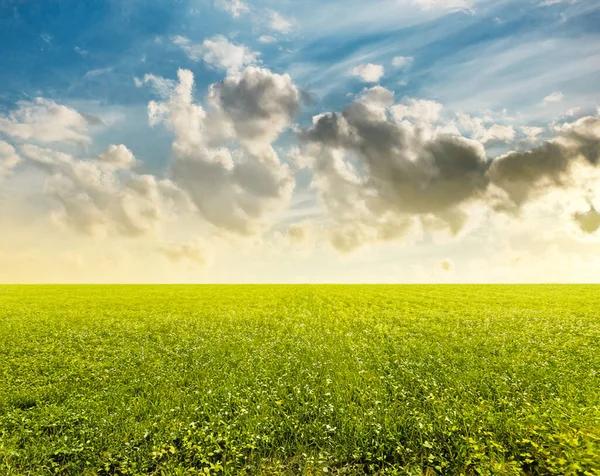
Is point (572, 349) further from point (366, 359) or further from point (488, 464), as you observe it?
point (488, 464)

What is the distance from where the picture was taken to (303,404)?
41.6 feet

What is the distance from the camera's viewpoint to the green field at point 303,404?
31.3 ft

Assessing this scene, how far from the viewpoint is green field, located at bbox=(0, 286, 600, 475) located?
9.53 metres

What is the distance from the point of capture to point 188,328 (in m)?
29.1

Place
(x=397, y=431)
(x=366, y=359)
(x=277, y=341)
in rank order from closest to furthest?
(x=397, y=431) < (x=366, y=359) < (x=277, y=341)

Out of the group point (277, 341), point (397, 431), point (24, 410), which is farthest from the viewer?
point (277, 341)

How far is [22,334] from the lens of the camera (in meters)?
26.7

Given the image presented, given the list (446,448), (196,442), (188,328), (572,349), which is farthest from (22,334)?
(572,349)

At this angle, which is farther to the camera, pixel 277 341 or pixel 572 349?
pixel 277 341

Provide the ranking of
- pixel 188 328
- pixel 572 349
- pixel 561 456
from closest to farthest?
1. pixel 561 456
2. pixel 572 349
3. pixel 188 328

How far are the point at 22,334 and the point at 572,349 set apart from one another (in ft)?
111

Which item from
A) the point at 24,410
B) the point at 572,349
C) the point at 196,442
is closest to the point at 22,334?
the point at 24,410

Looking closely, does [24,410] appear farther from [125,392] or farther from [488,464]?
[488,464]

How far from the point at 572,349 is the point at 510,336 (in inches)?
152
